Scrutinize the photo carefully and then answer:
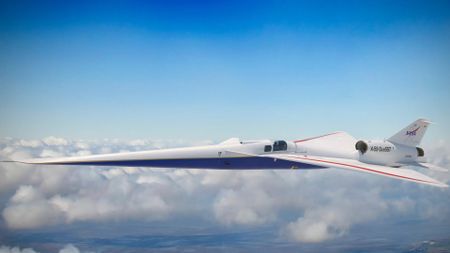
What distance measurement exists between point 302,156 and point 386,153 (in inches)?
220

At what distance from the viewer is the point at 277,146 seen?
20578 mm

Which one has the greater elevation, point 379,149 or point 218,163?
point 379,149

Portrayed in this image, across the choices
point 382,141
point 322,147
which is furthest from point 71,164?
point 382,141

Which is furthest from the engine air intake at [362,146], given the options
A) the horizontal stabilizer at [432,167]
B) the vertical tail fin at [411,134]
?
the horizontal stabilizer at [432,167]

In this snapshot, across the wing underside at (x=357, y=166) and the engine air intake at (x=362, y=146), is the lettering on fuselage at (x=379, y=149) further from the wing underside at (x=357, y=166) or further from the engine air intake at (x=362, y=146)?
the wing underside at (x=357, y=166)

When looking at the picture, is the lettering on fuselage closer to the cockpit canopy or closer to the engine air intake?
the engine air intake

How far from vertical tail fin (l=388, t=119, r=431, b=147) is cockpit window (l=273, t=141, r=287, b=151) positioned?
287 inches

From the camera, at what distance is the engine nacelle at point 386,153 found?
72.7ft

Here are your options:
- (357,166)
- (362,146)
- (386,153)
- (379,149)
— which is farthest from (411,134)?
(357,166)

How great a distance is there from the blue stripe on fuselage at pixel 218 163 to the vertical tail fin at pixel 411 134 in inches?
240

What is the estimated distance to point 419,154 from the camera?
23328 mm

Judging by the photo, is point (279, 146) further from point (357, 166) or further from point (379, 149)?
point (379, 149)

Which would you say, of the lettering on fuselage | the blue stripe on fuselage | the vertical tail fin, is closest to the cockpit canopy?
the blue stripe on fuselage

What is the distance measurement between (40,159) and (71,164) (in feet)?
4.32
